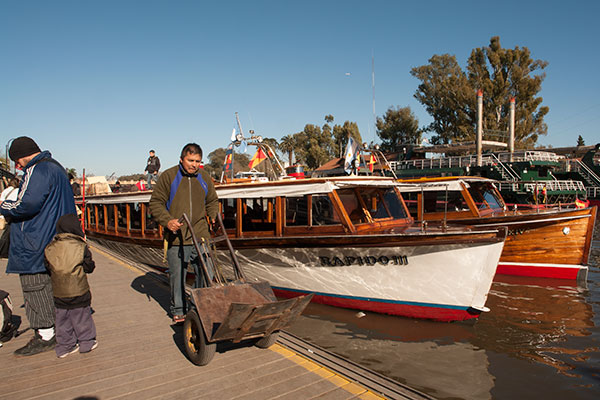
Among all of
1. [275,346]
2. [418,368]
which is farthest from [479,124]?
[275,346]

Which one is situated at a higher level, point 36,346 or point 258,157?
point 258,157

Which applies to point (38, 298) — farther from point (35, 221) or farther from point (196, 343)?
point (196, 343)

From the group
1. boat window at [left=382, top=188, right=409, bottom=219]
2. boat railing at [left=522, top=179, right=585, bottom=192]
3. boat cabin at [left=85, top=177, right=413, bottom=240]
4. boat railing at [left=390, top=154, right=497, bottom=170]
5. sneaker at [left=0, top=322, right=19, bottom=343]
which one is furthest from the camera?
boat railing at [left=390, top=154, right=497, bottom=170]

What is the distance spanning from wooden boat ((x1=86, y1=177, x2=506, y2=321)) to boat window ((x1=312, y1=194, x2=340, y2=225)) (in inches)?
0.8

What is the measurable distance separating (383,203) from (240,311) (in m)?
6.12

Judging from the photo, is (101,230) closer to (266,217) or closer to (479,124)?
(266,217)

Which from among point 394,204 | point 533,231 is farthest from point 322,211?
point 533,231

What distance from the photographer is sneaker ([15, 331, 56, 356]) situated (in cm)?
395

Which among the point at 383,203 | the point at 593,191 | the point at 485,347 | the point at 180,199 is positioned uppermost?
the point at 180,199

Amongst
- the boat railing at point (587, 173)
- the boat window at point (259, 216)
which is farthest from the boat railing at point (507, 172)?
the boat window at point (259, 216)

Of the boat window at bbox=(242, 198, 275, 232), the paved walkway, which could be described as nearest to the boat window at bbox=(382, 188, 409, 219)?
the boat window at bbox=(242, 198, 275, 232)

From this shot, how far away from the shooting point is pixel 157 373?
12.1 ft

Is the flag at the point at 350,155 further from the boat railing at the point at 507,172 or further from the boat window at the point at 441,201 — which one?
the boat railing at the point at 507,172

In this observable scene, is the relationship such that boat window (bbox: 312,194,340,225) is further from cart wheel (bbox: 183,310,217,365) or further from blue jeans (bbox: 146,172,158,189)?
blue jeans (bbox: 146,172,158,189)
